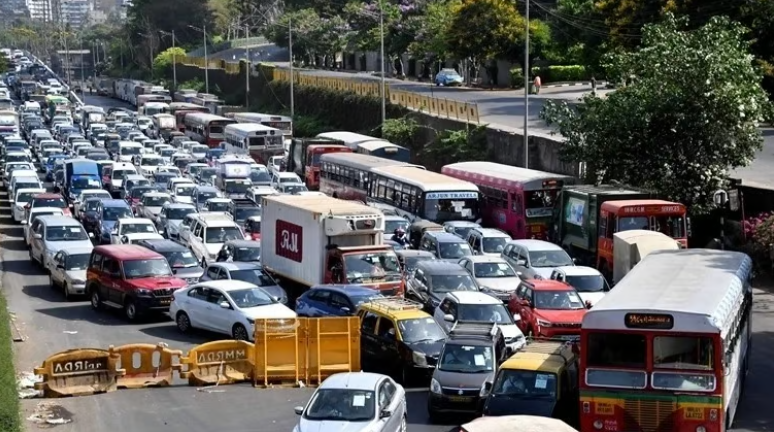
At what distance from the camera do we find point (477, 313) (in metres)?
26.1

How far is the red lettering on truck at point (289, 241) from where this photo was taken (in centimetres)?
3191

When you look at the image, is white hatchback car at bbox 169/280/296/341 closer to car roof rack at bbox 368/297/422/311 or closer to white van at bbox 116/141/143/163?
car roof rack at bbox 368/297/422/311

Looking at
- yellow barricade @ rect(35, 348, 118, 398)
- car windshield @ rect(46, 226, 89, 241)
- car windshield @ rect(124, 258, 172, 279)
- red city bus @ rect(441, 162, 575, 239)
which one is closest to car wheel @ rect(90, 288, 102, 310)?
car windshield @ rect(124, 258, 172, 279)

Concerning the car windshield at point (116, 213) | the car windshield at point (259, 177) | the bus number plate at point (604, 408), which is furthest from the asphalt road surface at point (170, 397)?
the car windshield at point (259, 177)

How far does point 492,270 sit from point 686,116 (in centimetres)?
929

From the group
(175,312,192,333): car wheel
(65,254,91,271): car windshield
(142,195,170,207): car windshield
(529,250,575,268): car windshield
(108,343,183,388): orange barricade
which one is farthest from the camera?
(142,195,170,207): car windshield

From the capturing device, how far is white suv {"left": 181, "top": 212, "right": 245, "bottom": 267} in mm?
37250

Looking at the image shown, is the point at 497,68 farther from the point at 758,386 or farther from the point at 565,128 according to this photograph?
the point at 758,386

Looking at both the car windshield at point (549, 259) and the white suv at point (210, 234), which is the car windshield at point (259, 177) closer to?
the white suv at point (210, 234)

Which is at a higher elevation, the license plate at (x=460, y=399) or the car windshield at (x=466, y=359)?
the car windshield at (x=466, y=359)

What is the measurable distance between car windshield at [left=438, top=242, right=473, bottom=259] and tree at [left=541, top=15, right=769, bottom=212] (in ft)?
20.9

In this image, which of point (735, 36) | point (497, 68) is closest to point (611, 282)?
point (735, 36)

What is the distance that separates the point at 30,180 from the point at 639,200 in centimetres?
2573

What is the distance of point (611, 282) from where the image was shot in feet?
110
